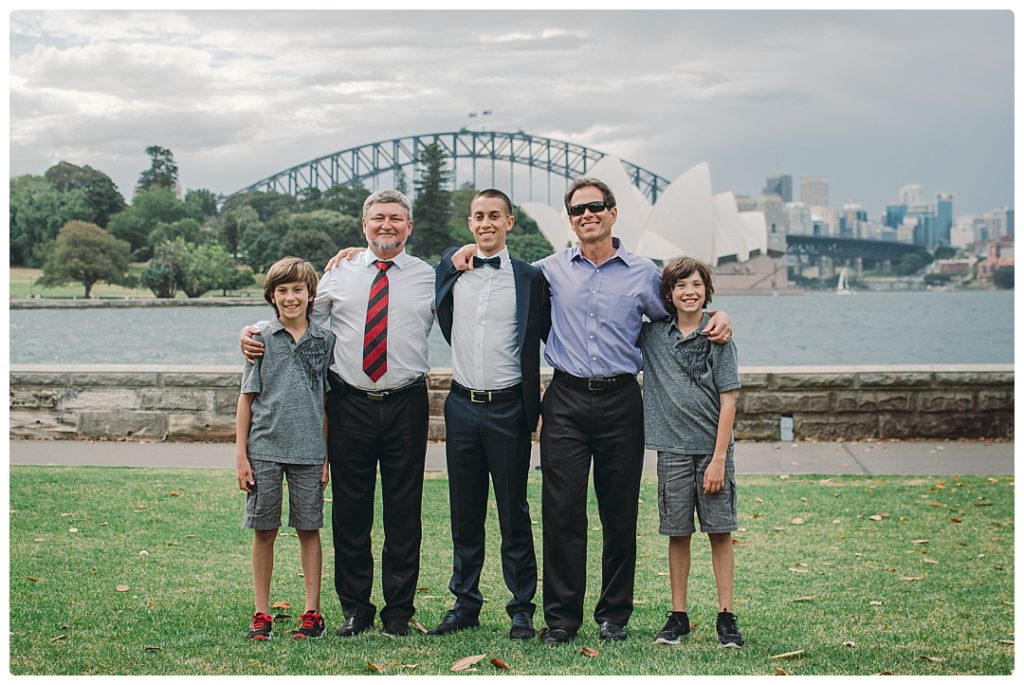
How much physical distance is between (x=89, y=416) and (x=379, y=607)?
5.21 metres

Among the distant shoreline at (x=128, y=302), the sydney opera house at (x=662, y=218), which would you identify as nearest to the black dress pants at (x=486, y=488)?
the sydney opera house at (x=662, y=218)

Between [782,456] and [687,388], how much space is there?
472 cm

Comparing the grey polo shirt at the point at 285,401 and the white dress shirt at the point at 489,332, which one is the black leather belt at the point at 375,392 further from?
the white dress shirt at the point at 489,332

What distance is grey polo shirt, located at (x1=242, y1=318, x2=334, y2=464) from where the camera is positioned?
4.01 metres

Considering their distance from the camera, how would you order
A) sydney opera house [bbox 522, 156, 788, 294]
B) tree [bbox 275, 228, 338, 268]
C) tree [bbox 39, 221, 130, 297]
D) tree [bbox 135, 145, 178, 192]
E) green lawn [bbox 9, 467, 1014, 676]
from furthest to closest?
tree [bbox 135, 145, 178, 192], tree [bbox 275, 228, 338, 268], tree [bbox 39, 221, 130, 297], sydney opera house [bbox 522, 156, 788, 294], green lawn [bbox 9, 467, 1014, 676]

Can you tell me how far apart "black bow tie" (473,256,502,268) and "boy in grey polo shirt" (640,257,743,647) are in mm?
612

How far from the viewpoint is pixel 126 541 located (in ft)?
18.8

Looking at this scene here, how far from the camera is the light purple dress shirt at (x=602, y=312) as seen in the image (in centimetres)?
403

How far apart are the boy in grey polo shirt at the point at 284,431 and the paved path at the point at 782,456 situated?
3889 mm

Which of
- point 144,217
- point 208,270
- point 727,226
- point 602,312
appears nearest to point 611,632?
point 602,312

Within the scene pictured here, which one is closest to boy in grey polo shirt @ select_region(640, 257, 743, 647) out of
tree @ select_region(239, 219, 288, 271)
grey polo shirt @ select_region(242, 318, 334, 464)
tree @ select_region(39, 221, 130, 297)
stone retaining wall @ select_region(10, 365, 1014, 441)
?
grey polo shirt @ select_region(242, 318, 334, 464)

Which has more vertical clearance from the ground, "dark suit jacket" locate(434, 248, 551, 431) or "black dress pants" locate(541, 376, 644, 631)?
"dark suit jacket" locate(434, 248, 551, 431)

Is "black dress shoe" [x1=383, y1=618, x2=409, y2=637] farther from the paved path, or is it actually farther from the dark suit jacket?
the paved path

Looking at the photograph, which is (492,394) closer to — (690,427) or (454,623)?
(690,427)
